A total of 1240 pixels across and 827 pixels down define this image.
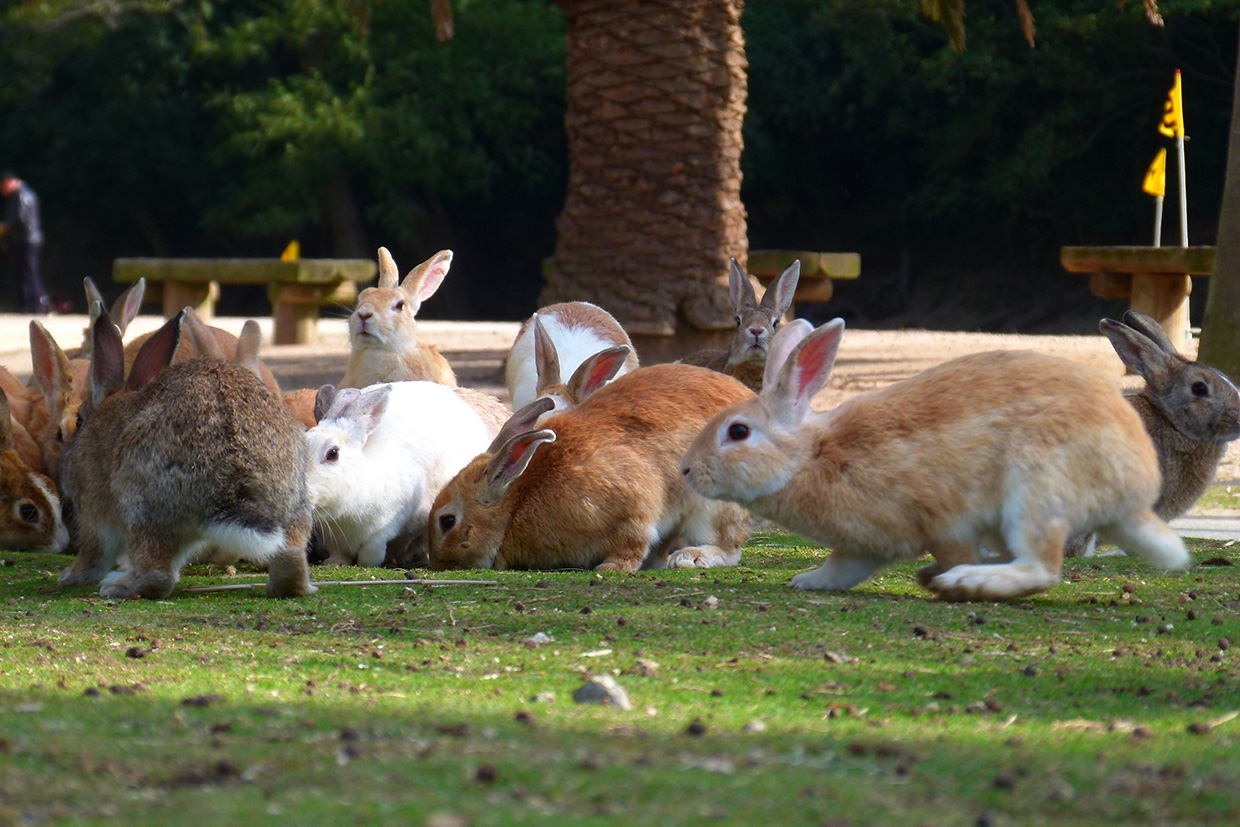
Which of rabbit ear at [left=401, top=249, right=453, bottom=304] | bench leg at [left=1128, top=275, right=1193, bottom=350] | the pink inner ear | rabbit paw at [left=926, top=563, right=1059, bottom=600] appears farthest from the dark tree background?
rabbit paw at [left=926, top=563, right=1059, bottom=600]

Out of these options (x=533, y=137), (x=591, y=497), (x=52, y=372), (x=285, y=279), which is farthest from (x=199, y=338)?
(x=533, y=137)

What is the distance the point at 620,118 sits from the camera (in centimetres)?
1062

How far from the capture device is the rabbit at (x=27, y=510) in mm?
5750

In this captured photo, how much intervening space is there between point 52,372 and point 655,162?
5.45 m

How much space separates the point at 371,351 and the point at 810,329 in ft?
12.5

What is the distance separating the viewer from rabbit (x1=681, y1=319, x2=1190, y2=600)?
→ 165 inches

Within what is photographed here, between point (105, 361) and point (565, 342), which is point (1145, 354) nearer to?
point (565, 342)

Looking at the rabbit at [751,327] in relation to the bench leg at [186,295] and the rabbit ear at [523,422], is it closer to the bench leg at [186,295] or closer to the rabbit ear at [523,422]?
the rabbit ear at [523,422]

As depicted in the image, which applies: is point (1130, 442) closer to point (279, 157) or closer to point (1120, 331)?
point (1120, 331)

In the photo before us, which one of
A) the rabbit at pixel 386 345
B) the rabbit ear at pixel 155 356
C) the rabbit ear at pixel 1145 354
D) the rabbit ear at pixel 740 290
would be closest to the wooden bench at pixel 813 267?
the rabbit ear at pixel 740 290

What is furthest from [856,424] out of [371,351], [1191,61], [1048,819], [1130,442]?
[1191,61]

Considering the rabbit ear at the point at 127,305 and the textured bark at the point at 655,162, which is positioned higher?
the textured bark at the point at 655,162

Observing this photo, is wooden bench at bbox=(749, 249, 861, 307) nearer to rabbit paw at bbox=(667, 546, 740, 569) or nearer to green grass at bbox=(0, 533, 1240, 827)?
rabbit paw at bbox=(667, 546, 740, 569)

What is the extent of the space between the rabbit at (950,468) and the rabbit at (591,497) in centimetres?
56
